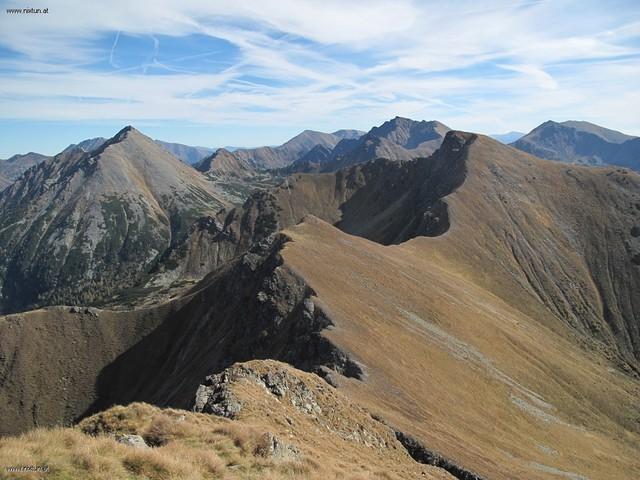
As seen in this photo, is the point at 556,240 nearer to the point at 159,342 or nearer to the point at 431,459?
the point at 159,342

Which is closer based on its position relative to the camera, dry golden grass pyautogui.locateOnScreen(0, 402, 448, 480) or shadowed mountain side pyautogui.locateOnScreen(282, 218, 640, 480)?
dry golden grass pyautogui.locateOnScreen(0, 402, 448, 480)

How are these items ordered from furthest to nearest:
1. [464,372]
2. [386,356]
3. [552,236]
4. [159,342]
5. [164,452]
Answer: [552,236] → [159,342] → [464,372] → [386,356] → [164,452]

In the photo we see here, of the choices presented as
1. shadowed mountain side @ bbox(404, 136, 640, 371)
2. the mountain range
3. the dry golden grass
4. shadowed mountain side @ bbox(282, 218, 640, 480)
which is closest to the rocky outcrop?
the mountain range

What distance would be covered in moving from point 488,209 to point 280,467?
156 m

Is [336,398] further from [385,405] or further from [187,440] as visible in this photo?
[187,440]

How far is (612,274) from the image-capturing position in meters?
155

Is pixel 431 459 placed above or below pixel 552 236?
below

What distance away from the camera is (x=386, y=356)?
198ft

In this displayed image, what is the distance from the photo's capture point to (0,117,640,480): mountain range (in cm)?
2433

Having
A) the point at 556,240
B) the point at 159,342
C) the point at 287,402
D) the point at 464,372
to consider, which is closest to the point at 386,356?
the point at 464,372

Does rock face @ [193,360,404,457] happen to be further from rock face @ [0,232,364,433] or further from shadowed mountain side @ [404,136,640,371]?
shadowed mountain side @ [404,136,640,371]

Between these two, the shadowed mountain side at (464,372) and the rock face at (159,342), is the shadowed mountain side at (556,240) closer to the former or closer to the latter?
the shadowed mountain side at (464,372)

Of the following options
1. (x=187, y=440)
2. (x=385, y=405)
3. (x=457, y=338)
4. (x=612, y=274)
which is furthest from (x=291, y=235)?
(x=612, y=274)

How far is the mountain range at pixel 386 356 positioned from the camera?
79.8ft
